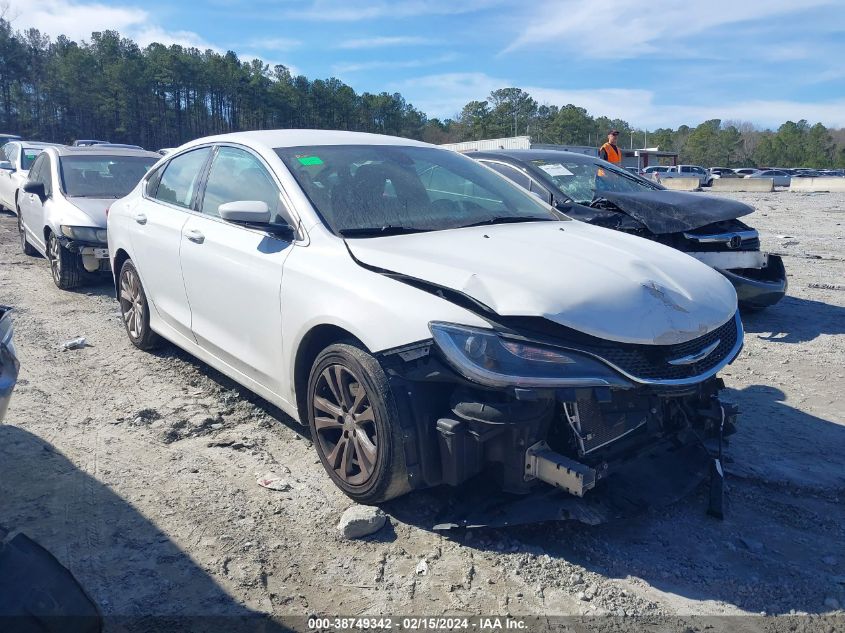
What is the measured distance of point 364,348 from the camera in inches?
125

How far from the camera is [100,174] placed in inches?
357

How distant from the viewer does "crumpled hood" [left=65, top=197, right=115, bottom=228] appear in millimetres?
7967

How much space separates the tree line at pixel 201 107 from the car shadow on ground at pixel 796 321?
231ft

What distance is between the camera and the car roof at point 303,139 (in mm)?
4254

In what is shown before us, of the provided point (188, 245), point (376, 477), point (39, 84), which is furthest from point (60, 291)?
point (39, 84)

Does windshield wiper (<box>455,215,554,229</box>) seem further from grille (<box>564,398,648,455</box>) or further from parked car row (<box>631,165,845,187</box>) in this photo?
parked car row (<box>631,165,845,187</box>)

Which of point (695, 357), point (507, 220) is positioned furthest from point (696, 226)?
point (695, 357)

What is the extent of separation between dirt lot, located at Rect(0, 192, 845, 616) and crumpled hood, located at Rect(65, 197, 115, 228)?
3.32 m

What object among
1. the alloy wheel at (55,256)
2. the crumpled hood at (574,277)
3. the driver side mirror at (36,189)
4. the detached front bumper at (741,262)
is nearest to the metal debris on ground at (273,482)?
the crumpled hood at (574,277)

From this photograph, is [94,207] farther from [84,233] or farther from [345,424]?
[345,424]

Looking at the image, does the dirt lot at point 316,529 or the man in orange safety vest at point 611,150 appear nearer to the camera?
the dirt lot at point 316,529

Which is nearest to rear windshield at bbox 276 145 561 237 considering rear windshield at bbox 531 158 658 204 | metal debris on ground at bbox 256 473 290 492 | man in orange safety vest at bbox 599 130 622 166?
metal debris on ground at bbox 256 473 290 492

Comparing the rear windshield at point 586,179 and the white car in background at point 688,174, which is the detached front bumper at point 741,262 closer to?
the rear windshield at point 586,179

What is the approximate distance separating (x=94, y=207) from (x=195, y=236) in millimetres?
4510
